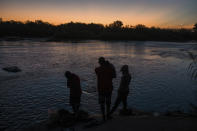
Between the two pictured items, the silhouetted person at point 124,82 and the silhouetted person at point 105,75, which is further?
the silhouetted person at point 124,82

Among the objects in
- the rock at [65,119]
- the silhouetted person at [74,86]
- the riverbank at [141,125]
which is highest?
the silhouetted person at [74,86]

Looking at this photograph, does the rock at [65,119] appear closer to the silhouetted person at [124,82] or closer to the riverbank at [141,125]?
the riverbank at [141,125]

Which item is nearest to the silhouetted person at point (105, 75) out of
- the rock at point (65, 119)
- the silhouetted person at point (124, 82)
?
the silhouetted person at point (124, 82)

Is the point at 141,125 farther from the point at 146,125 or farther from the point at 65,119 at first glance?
the point at 65,119

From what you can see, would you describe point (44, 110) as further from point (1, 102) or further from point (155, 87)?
point (155, 87)

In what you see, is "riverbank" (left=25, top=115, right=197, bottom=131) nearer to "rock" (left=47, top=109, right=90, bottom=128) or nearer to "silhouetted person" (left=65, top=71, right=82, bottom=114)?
"rock" (left=47, top=109, right=90, bottom=128)

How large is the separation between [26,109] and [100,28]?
13843cm

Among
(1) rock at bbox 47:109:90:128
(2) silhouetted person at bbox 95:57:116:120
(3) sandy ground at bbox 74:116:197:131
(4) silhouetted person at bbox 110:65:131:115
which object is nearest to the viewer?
(3) sandy ground at bbox 74:116:197:131

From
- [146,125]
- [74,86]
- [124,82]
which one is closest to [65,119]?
[74,86]

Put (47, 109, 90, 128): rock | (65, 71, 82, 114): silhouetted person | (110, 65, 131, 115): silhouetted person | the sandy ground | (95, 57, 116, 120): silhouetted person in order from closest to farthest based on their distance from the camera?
1. the sandy ground
2. (95, 57, 116, 120): silhouetted person
3. (110, 65, 131, 115): silhouetted person
4. (47, 109, 90, 128): rock
5. (65, 71, 82, 114): silhouetted person

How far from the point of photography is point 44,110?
9.05 m

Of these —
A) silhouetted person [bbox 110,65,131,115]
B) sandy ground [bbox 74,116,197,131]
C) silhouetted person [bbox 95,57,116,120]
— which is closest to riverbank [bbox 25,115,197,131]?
sandy ground [bbox 74,116,197,131]

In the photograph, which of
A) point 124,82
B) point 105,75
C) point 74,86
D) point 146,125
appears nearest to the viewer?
point 146,125

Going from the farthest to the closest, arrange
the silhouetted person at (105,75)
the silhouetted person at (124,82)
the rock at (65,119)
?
1. the rock at (65,119)
2. the silhouetted person at (124,82)
3. the silhouetted person at (105,75)
